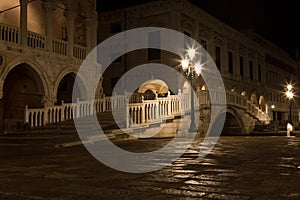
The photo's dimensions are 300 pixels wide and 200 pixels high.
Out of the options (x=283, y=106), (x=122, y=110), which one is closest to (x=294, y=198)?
(x=122, y=110)

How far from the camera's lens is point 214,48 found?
32.1m

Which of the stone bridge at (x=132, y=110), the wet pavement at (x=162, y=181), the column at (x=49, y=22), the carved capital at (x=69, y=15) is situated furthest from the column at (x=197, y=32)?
the wet pavement at (x=162, y=181)

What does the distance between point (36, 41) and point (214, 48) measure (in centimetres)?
1842

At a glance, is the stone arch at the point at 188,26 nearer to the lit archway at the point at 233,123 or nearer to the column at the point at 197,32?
the column at the point at 197,32

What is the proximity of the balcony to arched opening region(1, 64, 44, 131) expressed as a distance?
249 cm

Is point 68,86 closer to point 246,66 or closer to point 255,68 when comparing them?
point 246,66

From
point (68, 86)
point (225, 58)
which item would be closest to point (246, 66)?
point (225, 58)

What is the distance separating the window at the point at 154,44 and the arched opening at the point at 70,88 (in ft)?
23.1

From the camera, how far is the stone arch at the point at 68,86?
19.6 meters

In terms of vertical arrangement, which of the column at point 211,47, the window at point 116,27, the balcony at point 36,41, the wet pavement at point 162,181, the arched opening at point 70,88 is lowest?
the wet pavement at point 162,181

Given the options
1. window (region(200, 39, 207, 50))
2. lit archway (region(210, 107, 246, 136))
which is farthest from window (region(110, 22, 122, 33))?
lit archway (region(210, 107, 246, 136))

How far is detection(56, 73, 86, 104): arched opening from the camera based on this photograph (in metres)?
21.5

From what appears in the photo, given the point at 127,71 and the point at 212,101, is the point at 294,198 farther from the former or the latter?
the point at 127,71

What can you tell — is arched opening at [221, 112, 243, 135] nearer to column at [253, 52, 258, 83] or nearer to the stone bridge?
the stone bridge
